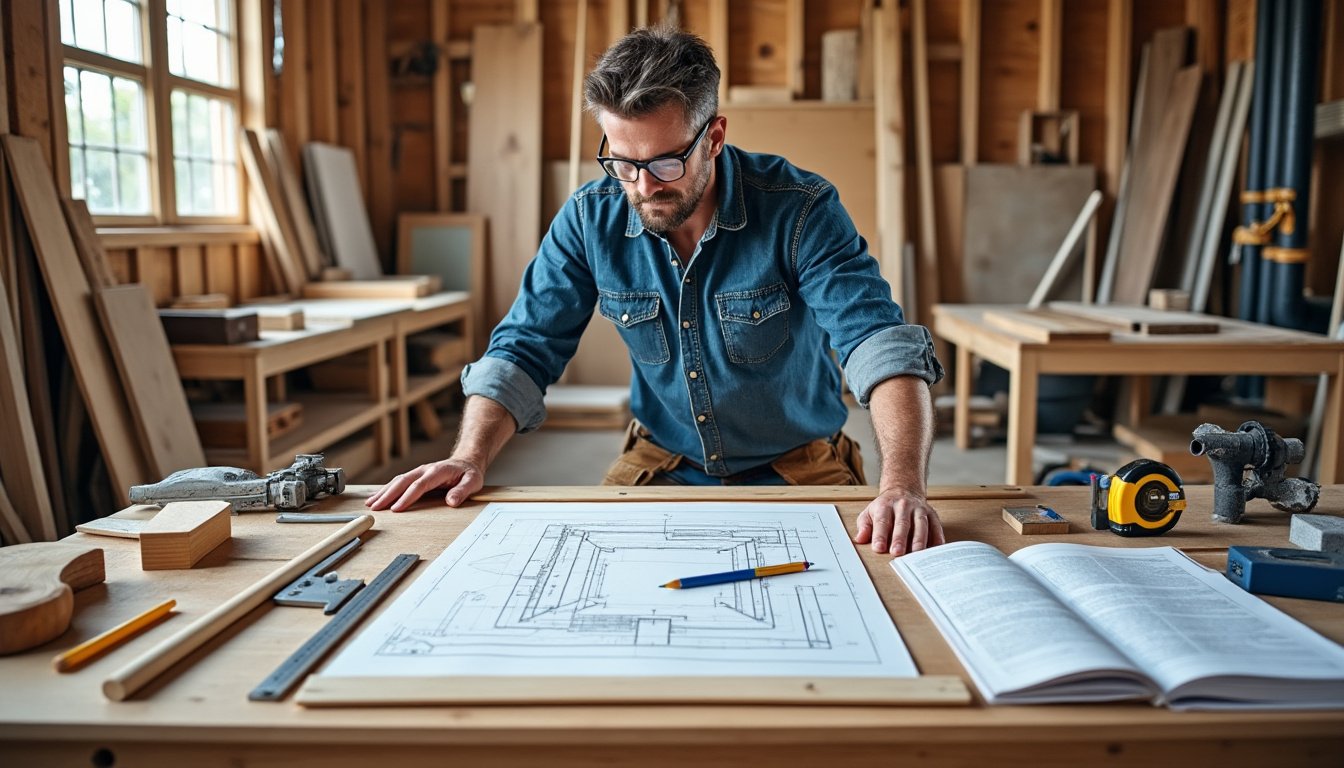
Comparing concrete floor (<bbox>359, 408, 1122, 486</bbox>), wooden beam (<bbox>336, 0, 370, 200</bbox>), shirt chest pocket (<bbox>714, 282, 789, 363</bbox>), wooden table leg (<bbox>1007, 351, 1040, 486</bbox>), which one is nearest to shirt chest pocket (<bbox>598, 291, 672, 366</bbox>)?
shirt chest pocket (<bbox>714, 282, 789, 363</bbox>)

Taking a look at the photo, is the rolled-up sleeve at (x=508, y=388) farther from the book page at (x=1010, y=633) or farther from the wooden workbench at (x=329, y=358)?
the wooden workbench at (x=329, y=358)

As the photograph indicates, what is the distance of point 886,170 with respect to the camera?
5.83m

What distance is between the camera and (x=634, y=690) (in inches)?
36.3

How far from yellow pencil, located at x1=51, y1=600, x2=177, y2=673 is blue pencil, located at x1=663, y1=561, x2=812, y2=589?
22.4 inches

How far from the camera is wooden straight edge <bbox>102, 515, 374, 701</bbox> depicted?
36.3 inches

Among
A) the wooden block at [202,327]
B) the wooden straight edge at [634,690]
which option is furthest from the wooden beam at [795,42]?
the wooden straight edge at [634,690]

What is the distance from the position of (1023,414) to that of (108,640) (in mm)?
3238

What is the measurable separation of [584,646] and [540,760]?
150mm

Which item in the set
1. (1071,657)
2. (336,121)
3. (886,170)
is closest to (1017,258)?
(886,170)

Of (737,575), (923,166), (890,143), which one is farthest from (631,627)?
(923,166)

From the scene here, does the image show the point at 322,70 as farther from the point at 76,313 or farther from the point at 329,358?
the point at 76,313

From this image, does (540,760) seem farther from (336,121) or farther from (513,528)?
(336,121)

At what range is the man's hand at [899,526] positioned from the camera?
1.34m

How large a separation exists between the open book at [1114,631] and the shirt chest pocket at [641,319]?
97 cm
